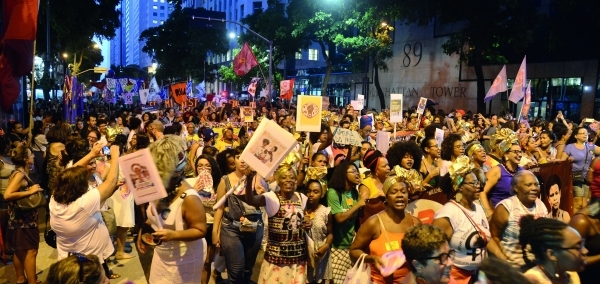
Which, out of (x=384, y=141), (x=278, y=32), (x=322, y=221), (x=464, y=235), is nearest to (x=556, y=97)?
(x=278, y=32)

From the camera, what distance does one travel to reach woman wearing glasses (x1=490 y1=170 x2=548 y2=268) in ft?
13.0

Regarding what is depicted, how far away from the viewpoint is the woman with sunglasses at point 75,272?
8.45ft

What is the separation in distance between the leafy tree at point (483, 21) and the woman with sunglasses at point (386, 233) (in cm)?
2149

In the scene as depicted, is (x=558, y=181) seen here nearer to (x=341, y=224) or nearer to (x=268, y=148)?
(x=341, y=224)

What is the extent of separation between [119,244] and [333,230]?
3595mm

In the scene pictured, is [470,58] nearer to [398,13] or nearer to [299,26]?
[398,13]

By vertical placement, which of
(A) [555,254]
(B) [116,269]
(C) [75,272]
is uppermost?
(A) [555,254]

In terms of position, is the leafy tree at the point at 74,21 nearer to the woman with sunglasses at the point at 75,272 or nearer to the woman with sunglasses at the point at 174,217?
the woman with sunglasses at the point at 174,217

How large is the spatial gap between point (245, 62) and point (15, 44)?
16.6m

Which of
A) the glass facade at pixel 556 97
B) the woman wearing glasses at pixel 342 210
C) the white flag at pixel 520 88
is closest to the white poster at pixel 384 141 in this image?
the woman wearing glasses at pixel 342 210

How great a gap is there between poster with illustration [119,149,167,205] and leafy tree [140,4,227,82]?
4908 centimetres

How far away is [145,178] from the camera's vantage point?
335 cm

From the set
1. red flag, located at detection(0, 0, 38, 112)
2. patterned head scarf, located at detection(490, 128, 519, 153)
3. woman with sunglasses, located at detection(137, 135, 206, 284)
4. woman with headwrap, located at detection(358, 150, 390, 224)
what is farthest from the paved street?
red flag, located at detection(0, 0, 38, 112)

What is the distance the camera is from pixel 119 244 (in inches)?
281
